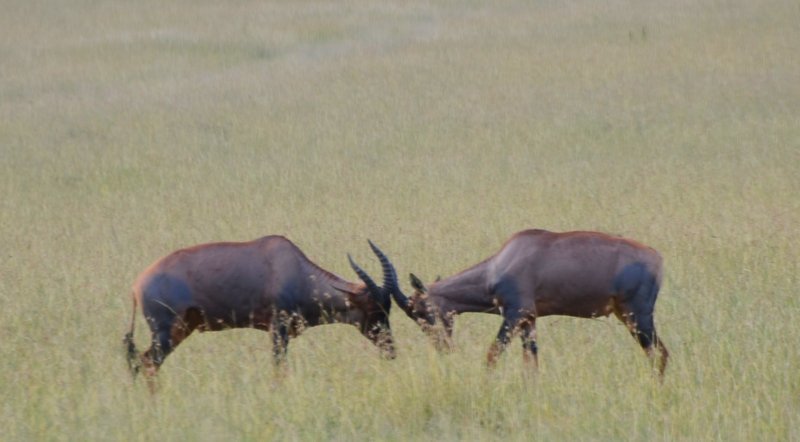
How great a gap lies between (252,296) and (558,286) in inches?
80.3

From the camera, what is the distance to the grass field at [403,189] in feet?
23.1

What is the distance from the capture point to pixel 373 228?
14.1 metres

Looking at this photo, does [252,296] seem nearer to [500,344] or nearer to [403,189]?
[500,344]

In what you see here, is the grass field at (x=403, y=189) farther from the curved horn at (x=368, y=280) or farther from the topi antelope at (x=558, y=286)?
the curved horn at (x=368, y=280)

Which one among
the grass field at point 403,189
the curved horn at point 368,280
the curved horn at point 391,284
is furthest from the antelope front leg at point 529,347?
the curved horn at point 368,280

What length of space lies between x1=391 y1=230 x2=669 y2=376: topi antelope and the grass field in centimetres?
30

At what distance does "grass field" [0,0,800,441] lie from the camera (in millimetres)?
7047

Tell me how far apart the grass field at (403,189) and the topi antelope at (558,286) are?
0.98 ft

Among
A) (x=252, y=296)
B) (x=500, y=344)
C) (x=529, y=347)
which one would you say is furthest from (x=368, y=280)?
(x=529, y=347)

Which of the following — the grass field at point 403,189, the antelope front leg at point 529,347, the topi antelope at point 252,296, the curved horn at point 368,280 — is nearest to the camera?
the grass field at point 403,189

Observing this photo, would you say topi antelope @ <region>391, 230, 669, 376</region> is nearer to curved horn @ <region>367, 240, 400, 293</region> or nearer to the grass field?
curved horn @ <region>367, 240, 400, 293</region>

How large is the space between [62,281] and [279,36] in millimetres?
23230

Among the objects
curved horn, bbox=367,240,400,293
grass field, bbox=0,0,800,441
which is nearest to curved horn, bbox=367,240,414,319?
curved horn, bbox=367,240,400,293

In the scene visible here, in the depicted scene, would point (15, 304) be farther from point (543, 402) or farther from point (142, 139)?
point (142, 139)
